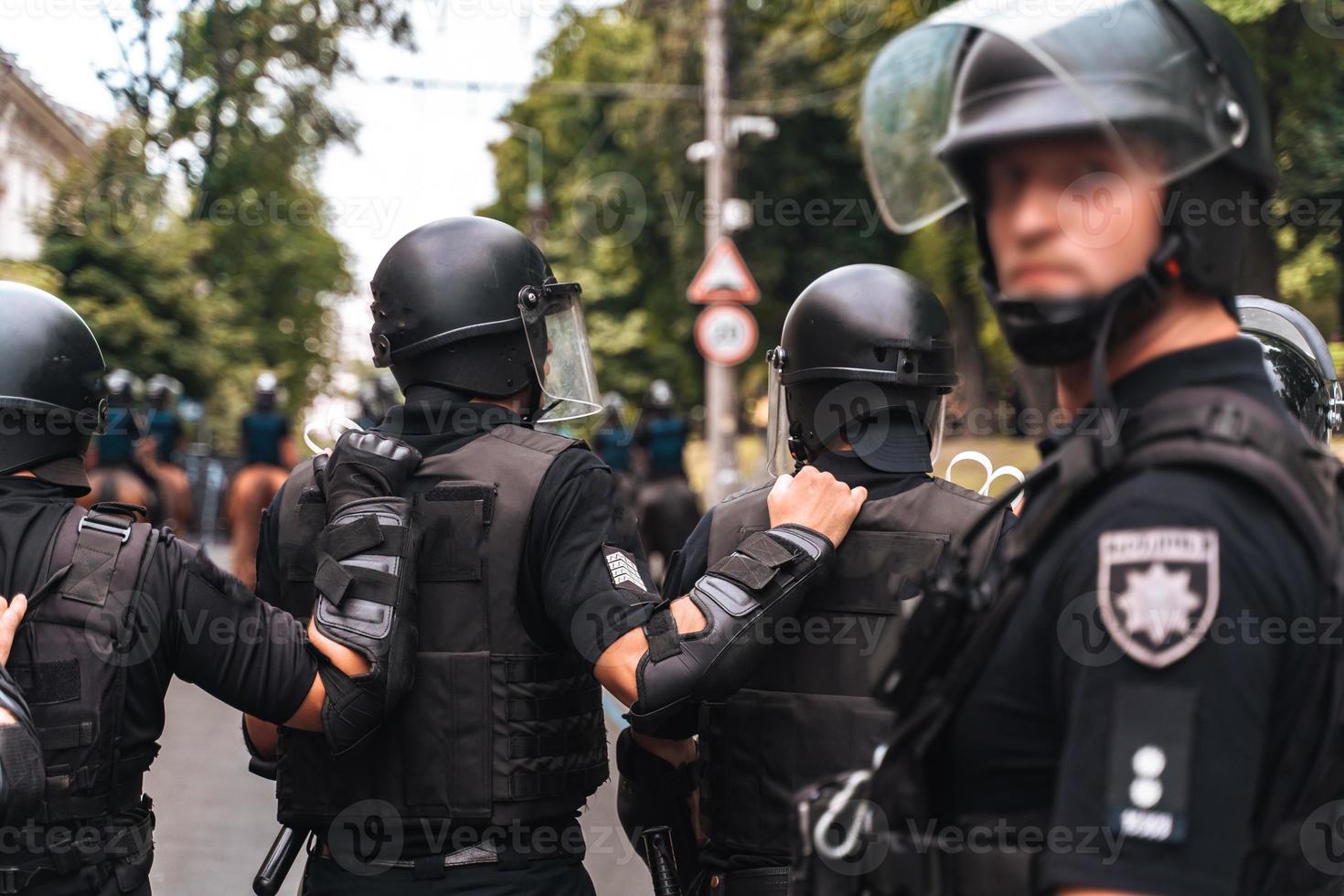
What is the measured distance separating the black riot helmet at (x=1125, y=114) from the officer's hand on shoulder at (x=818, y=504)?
1265 mm

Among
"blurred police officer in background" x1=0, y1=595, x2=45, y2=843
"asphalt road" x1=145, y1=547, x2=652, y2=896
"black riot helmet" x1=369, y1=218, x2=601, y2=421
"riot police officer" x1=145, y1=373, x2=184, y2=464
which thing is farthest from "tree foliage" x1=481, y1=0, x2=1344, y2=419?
"blurred police officer in background" x1=0, y1=595, x2=45, y2=843

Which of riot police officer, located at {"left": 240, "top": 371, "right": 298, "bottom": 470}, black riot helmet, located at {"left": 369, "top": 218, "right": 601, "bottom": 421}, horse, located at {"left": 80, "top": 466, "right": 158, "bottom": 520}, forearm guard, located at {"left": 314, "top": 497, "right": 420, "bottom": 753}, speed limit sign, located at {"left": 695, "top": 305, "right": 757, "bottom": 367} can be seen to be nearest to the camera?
forearm guard, located at {"left": 314, "top": 497, "right": 420, "bottom": 753}

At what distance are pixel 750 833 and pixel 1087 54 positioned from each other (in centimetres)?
185

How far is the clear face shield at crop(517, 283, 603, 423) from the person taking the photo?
10.8 ft

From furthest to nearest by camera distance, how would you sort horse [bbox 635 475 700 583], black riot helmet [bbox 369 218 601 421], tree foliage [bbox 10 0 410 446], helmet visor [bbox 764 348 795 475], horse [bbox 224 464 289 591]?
1. horse [bbox 635 475 700 583]
2. horse [bbox 224 464 289 591]
3. tree foliage [bbox 10 0 410 446]
4. helmet visor [bbox 764 348 795 475]
5. black riot helmet [bbox 369 218 601 421]

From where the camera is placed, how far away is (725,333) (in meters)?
14.6

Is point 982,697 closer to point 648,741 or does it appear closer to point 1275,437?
point 1275,437

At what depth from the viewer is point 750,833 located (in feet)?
9.56

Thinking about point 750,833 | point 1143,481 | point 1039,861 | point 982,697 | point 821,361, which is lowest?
point 750,833

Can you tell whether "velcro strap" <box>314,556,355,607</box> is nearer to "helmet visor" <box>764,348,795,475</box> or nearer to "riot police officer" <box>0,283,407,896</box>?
"riot police officer" <box>0,283,407,896</box>

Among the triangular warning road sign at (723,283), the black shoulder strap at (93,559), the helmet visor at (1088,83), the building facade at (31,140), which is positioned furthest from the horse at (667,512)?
the helmet visor at (1088,83)

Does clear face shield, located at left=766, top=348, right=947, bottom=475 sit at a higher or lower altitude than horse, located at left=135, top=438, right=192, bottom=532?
higher

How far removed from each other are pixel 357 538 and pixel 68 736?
63 cm

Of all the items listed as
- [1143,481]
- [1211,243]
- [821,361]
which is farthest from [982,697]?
[821,361]
